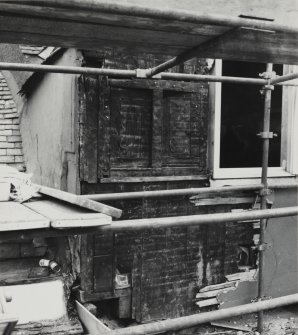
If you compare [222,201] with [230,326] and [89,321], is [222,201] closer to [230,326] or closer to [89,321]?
[230,326]

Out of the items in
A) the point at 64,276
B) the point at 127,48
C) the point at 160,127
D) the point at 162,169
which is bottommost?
the point at 64,276

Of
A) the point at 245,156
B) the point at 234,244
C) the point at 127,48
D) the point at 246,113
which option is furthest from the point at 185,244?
the point at 127,48

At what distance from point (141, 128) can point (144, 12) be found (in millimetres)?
3196

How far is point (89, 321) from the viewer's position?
4770 mm

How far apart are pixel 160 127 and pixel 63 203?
112 inches

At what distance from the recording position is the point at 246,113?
6.14 m

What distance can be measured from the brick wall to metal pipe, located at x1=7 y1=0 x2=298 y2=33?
442 cm

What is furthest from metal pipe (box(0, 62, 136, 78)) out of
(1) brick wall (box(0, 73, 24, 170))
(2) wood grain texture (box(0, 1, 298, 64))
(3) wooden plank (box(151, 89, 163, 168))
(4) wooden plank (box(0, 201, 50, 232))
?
(1) brick wall (box(0, 73, 24, 170))

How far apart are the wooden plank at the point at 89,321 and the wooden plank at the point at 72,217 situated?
2.46 meters

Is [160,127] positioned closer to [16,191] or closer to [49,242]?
[49,242]

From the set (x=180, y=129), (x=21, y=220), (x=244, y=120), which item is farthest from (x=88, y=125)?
(x=21, y=220)

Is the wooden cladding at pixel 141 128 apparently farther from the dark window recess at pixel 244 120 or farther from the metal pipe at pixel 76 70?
the metal pipe at pixel 76 70

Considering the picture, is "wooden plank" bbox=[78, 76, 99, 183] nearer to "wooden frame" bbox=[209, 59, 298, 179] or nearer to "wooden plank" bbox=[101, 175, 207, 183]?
"wooden plank" bbox=[101, 175, 207, 183]

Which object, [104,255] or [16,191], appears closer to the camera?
[16,191]
